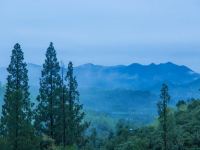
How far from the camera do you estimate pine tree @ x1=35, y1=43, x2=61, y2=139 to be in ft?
179

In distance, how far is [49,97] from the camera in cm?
5494

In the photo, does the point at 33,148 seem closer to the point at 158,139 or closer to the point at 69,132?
the point at 69,132

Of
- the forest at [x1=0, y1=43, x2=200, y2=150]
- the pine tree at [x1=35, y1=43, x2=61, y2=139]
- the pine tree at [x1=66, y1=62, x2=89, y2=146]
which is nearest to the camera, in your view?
the forest at [x1=0, y1=43, x2=200, y2=150]

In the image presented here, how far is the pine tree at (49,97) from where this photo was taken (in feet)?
179

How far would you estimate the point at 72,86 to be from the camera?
189 ft

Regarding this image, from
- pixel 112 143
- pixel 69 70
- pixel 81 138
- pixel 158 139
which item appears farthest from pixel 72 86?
pixel 112 143

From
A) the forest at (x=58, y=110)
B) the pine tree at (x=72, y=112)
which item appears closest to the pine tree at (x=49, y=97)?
the forest at (x=58, y=110)

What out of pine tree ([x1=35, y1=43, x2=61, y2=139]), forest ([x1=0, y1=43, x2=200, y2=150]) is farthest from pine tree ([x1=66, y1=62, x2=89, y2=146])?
pine tree ([x1=35, y1=43, x2=61, y2=139])

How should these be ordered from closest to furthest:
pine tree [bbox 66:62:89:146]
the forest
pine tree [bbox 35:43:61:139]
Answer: the forest, pine tree [bbox 35:43:61:139], pine tree [bbox 66:62:89:146]

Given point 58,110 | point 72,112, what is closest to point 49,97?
point 58,110

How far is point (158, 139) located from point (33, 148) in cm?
2382

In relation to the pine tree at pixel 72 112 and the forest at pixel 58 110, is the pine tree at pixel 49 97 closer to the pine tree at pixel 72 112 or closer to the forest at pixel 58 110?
the forest at pixel 58 110

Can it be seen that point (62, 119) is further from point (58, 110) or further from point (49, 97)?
point (49, 97)

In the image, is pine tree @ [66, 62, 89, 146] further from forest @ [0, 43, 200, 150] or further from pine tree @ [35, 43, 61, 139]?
pine tree @ [35, 43, 61, 139]
